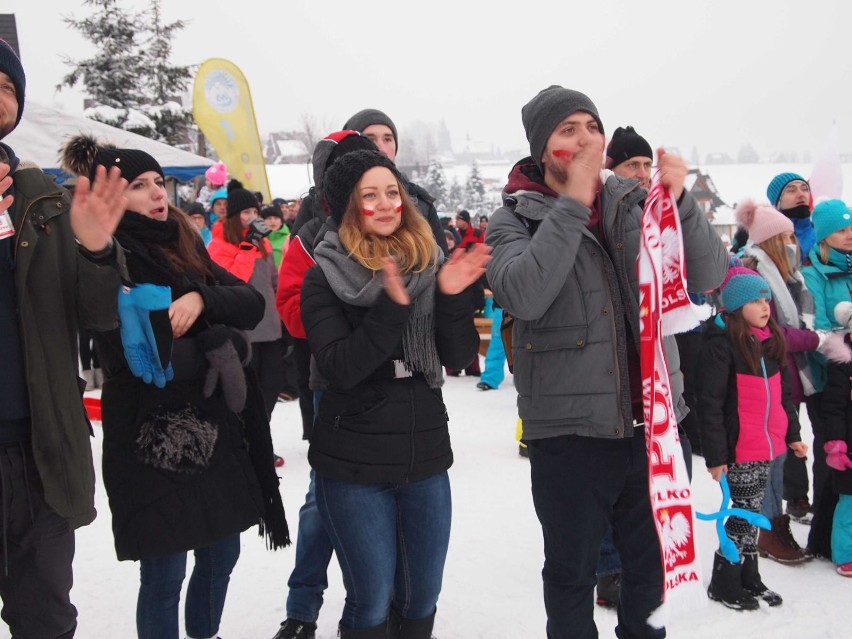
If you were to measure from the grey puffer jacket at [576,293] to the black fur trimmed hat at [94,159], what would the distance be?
1.32 m

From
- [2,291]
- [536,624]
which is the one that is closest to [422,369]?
[2,291]

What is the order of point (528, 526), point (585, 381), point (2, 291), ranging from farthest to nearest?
point (528, 526) → point (585, 381) → point (2, 291)

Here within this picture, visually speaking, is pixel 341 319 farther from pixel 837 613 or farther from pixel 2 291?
pixel 837 613

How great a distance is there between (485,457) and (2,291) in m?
4.53

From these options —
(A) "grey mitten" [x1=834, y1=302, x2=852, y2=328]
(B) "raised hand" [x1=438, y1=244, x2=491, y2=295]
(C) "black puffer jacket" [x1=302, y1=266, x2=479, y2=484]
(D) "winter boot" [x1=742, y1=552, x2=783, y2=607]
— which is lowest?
(D) "winter boot" [x1=742, y1=552, x2=783, y2=607]

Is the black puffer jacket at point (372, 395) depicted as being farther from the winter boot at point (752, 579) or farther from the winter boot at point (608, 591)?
the winter boot at point (752, 579)

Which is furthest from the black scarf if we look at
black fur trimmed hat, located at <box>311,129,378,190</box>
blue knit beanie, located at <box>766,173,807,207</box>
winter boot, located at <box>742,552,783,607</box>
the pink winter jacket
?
blue knit beanie, located at <box>766,173,807,207</box>

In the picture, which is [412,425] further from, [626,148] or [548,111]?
[626,148]

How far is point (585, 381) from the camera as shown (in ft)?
7.52

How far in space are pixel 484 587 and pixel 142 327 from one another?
231 centimetres

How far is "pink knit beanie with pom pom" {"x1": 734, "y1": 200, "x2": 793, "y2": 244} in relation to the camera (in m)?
4.40

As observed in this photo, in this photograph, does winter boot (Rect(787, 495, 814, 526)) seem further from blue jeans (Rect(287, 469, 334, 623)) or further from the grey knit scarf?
the grey knit scarf

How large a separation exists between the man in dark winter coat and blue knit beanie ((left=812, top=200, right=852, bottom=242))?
388 cm

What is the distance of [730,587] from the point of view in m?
3.39
